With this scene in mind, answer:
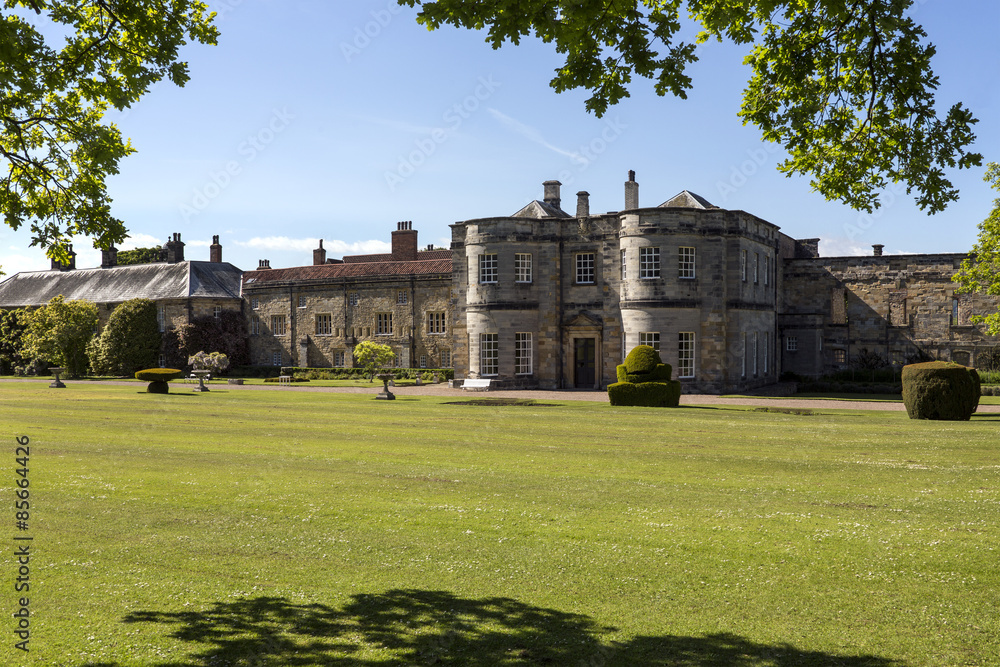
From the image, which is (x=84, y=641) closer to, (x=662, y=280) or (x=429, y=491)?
(x=429, y=491)

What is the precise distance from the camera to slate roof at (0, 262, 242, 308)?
55125 mm

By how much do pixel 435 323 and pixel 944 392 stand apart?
32.3 meters

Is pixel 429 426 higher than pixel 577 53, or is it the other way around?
pixel 577 53

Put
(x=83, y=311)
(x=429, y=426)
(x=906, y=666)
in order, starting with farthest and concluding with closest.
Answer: (x=83, y=311), (x=429, y=426), (x=906, y=666)

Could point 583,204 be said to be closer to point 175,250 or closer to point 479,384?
point 479,384

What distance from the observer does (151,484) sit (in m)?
11.2

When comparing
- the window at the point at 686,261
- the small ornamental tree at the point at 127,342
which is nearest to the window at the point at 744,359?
the window at the point at 686,261

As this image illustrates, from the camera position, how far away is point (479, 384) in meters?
36.8

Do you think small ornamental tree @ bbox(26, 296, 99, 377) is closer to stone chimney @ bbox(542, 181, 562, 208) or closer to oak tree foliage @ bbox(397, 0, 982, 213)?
stone chimney @ bbox(542, 181, 562, 208)

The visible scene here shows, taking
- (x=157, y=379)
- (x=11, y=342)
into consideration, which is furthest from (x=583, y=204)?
(x=11, y=342)

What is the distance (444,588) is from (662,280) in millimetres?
29680

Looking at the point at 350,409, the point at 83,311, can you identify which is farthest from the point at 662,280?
the point at 83,311

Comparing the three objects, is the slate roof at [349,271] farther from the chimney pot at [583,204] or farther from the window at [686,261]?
the window at [686,261]

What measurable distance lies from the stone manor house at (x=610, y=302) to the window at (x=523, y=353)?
51 mm
